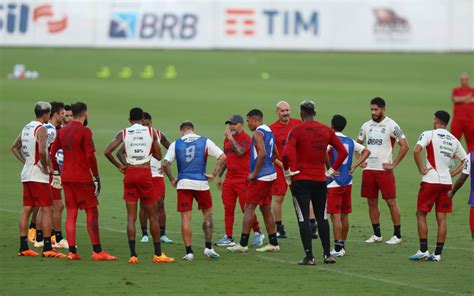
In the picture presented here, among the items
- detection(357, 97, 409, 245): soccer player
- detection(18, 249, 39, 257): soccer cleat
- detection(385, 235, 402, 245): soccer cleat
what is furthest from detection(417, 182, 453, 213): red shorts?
detection(18, 249, 39, 257): soccer cleat

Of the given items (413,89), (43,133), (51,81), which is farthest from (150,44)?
(43,133)

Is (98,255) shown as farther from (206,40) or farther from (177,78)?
(206,40)

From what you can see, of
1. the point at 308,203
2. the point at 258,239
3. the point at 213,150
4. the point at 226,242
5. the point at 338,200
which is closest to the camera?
the point at 308,203

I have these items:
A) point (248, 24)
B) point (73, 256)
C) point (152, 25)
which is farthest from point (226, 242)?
point (152, 25)

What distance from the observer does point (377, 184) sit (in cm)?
1862

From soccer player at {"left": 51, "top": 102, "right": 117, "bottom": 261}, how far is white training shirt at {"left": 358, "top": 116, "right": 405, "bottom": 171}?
15.8 feet

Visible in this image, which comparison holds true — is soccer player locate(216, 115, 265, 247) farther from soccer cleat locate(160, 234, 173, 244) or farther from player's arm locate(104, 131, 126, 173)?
player's arm locate(104, 131, 126, 173)

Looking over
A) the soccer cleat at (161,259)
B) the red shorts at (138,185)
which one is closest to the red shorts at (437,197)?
the soccer cleat at (161,259)

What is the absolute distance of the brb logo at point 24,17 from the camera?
6178 centimetres

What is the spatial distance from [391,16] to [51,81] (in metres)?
22.1

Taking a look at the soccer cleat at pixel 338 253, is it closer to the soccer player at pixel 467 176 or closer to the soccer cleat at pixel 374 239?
the soccer cleat at pixel 374 239

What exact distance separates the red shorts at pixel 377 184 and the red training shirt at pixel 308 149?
257cm

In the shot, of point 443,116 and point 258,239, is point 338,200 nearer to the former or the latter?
point 258,239

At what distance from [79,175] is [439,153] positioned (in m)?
5.23
